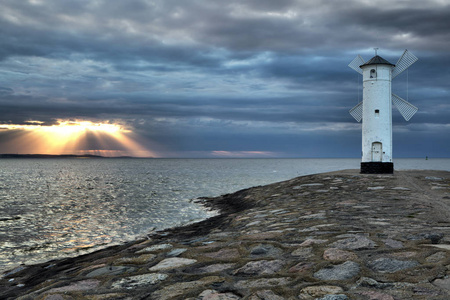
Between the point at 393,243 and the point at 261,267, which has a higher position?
the point at 393,243

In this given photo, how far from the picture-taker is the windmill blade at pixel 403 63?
23.7m

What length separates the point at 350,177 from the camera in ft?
60.7

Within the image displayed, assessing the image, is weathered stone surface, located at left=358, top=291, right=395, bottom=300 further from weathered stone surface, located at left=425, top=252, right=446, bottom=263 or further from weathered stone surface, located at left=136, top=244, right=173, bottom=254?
weathered stone surface, located at left=136, top=244, right=173, bottom=254

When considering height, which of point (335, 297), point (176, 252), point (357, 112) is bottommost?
point (176, 252)

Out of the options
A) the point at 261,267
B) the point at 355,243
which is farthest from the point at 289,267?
the point at 355,243

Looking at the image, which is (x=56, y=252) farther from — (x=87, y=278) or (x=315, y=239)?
(x=315, y=239)

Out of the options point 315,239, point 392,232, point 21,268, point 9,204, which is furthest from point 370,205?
point 9,204

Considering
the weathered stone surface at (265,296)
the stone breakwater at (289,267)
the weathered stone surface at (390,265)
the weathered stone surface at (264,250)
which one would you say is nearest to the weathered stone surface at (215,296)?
the stone breakwater at (289,267)

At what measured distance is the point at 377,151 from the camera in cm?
2273

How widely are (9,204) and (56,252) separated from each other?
14.9 metres

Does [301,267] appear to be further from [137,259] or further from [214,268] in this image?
[137,259]

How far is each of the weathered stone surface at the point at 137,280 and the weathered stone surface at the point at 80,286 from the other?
29cm

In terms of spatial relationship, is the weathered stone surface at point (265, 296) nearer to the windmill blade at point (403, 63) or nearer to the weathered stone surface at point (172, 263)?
the weathered stone surface at point (172, 263)

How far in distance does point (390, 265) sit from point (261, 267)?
1492 millimetres
